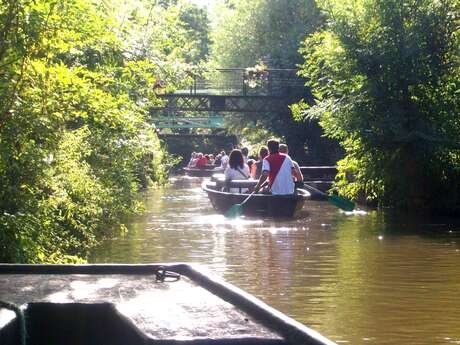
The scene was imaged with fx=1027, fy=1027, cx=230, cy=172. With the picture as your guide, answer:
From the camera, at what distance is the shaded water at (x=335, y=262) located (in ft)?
32.8

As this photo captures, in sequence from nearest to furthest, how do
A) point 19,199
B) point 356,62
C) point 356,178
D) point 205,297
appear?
point 205,297
point 19,199
point 356,62
point 356,178

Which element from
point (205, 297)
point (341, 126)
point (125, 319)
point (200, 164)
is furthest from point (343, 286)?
point (200, 164)

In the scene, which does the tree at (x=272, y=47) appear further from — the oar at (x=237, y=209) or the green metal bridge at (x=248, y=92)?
the oar at (x=237, y=209)

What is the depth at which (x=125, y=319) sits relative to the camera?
17.5ft

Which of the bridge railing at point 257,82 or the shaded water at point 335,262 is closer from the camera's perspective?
the shaded water at point 335,262

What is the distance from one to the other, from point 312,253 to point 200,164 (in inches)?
1663

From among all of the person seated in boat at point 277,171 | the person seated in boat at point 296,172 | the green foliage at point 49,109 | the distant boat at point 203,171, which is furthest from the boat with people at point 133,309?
the distant boat at point 203,171

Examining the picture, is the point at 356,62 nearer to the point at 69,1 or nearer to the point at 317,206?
the point at 317,206

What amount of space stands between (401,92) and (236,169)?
14.3 ft

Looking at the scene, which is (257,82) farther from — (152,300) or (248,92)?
(152,300)

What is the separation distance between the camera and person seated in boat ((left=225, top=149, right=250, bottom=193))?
2336 cm

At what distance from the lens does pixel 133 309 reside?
219 inches

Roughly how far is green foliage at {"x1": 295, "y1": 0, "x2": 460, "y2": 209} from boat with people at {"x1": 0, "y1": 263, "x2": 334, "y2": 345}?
673 inches

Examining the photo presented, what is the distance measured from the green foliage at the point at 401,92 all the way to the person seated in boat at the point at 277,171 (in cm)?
394
